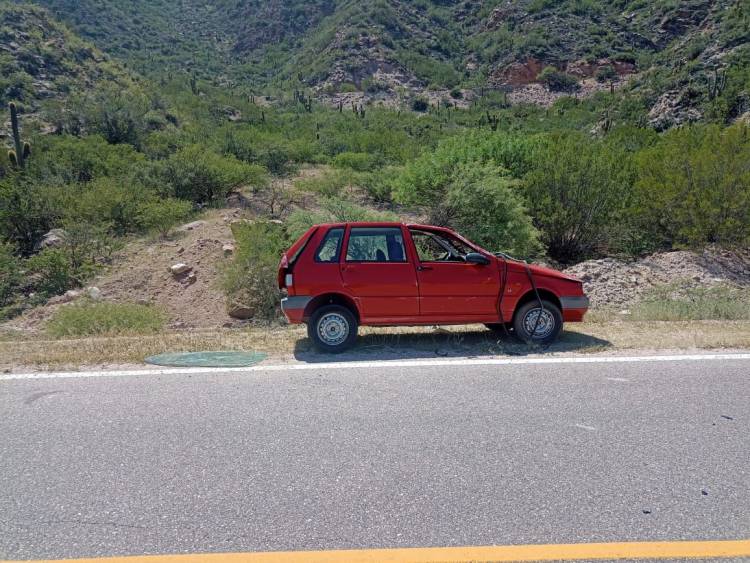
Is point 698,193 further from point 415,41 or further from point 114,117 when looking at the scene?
point 415,41

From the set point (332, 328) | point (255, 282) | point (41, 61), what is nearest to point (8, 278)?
point (255, 282)

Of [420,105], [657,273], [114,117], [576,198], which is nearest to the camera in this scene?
[657,273]

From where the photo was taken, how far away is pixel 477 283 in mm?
7539

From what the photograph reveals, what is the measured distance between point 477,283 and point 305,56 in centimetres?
8372

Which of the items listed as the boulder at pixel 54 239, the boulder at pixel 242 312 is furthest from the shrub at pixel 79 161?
the boulder at pixel 242 312

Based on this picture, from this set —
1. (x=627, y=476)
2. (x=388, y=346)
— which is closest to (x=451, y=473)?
(x=627, y=476)

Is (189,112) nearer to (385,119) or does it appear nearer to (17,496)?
(385,119)

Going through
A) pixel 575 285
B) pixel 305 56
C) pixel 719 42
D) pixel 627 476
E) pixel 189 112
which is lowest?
pixel 627 476

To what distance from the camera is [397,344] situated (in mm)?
7703

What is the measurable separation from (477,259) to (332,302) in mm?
1923

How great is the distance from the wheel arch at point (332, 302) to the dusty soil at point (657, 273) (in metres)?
6.75

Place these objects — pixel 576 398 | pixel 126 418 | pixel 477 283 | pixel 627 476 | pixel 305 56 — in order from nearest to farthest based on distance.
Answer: pixel 627 476
pixel 126 418
pixel 576 398
pixel 477 283
pixel 305 56

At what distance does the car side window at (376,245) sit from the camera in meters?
7.50

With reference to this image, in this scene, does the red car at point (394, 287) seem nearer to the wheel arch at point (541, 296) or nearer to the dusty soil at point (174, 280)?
the wheel arch at point (541, 296)
